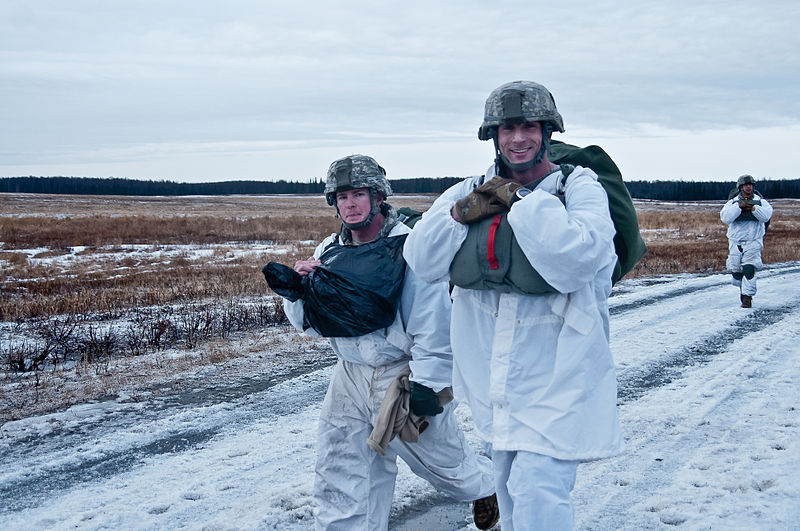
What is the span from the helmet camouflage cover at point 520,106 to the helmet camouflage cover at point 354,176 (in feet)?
Result: 2.62

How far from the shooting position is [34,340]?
27.4 ft

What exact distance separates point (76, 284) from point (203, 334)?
735 centimetres

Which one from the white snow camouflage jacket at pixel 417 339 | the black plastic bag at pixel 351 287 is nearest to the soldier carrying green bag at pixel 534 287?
the white snow camouflage jacket at pixel 417 339

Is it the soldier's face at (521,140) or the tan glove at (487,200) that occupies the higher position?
the soldier's face at (521,140)

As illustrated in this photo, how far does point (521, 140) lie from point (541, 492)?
4.21 ft

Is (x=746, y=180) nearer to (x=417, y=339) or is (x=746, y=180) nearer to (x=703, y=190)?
(x=417, y=339)

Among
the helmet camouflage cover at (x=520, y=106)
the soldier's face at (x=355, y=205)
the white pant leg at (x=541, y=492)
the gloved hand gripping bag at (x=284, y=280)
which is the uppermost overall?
the helmet camouflage cover at (x=520, y=106)

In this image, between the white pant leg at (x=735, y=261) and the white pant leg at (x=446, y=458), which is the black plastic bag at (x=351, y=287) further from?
the white pant leg at (x=735, y=261)

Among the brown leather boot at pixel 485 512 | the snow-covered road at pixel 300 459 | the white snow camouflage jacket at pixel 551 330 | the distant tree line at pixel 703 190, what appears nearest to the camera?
the white snow camouflage jacket at pixel 551 330

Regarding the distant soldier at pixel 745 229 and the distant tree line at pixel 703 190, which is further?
the distant tree line at pixel 703 190

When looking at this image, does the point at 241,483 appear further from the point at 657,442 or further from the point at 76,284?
the point at 76,284

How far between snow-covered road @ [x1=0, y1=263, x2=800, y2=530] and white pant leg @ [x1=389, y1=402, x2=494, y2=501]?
0.38 m

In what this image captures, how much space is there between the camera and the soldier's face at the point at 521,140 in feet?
8.83

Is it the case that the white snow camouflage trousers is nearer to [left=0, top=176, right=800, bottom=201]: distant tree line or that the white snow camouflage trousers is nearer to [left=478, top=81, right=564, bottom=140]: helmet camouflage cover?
[left=478, top=81, right=564, bottom=140]: helmet camouflage cover
